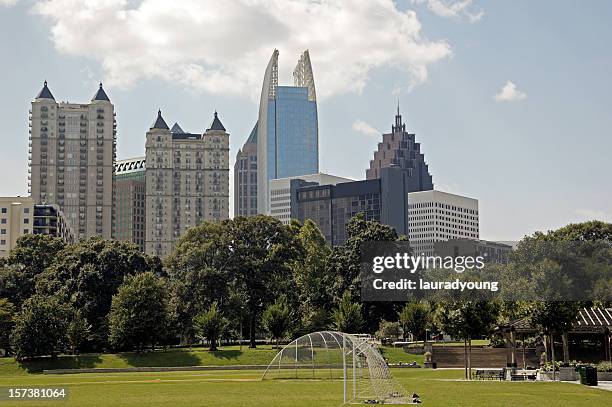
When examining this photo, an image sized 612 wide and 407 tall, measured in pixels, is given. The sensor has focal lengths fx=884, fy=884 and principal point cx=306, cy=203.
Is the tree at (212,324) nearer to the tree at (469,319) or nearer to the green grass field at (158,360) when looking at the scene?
the green grass field at (158,360)

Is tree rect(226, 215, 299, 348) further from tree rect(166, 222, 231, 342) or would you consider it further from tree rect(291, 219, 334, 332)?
tree rect(291, 219, 334, 332)

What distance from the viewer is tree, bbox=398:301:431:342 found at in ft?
310

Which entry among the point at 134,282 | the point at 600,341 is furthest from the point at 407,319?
the point at 134,282

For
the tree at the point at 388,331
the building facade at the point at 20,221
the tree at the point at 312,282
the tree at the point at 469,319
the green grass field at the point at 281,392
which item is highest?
the building facade at the point at 20,221

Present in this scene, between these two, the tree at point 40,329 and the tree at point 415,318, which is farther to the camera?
the tree at point 415,318

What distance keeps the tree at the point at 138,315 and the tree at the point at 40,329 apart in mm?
5178

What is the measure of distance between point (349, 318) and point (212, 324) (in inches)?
565

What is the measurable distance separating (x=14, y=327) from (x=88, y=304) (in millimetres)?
10121

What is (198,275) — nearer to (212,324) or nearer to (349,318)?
(212,324)

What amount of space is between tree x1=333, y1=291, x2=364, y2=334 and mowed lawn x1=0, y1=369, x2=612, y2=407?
30015 millimetres

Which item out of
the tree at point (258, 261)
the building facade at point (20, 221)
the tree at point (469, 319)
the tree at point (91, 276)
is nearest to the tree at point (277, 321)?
the tree at point (258, 261)

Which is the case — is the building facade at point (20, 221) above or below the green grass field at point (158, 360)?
above

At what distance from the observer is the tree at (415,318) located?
94500mm

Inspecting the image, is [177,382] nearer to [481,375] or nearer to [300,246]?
[481,375]
